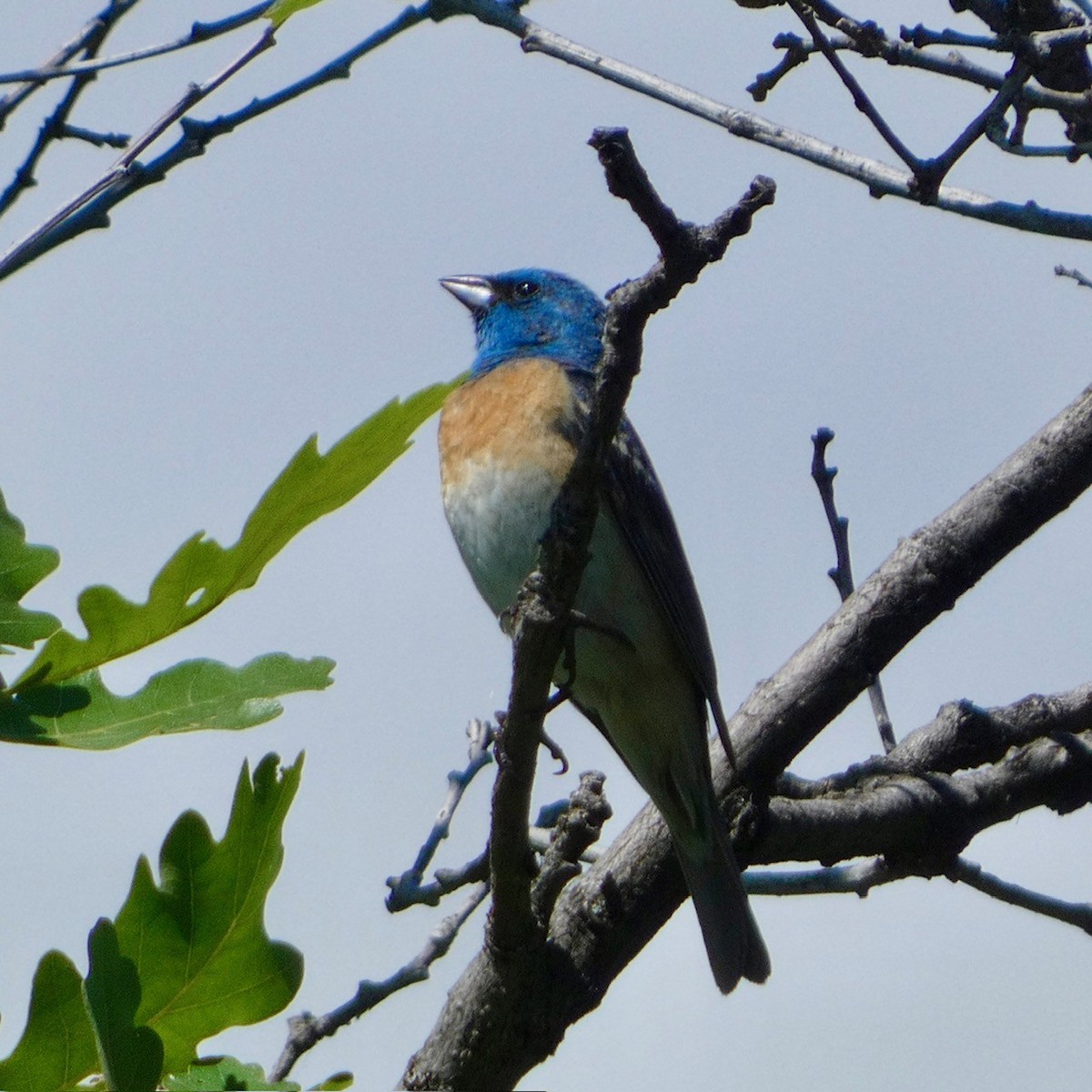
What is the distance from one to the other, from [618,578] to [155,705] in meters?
2.78

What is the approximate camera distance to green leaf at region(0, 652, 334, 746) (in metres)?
1.93

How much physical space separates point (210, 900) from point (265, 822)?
14 cm

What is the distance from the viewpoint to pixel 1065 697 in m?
4.30

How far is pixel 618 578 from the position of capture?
183 inches

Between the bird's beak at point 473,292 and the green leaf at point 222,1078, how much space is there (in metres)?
4.41

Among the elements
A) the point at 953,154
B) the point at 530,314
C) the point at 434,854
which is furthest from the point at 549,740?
the point at 530,314

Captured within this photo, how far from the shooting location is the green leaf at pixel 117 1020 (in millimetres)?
1818

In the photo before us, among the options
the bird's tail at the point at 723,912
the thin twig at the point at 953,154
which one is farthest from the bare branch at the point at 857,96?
the bird's tail at the point at 723,912

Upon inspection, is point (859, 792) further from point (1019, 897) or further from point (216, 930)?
point (216, 930)

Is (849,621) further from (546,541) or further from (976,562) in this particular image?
(546,541)

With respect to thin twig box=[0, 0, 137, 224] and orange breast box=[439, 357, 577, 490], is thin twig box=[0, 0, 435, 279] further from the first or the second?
orange breast box=[439, 357, 577, 490]

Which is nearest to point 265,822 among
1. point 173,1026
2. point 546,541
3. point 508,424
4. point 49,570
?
point 173,1026

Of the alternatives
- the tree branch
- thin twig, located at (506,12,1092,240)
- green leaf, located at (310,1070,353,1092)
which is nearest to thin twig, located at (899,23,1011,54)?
thin twig, located at (506,12,1092,240)

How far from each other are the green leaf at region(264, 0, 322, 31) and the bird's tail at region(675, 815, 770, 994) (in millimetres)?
2486
